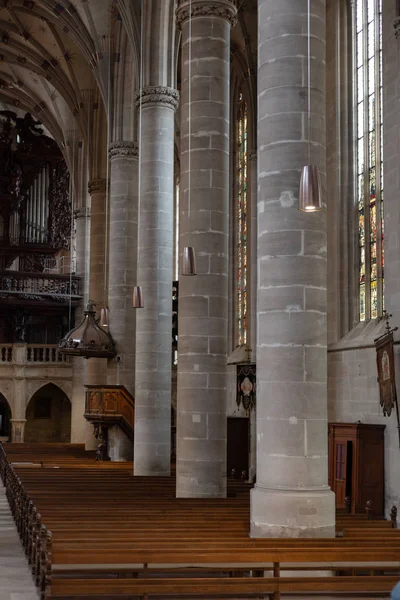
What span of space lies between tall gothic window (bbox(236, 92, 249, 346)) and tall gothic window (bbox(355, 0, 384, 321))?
8171 millimetres

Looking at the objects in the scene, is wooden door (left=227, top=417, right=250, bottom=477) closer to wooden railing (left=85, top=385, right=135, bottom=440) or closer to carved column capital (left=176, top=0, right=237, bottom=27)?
wooden railing (left=85, top=385, right=135, bottom=440)

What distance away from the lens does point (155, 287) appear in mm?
20156

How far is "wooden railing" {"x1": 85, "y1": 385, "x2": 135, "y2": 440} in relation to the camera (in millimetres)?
24172

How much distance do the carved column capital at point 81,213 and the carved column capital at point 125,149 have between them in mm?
10337

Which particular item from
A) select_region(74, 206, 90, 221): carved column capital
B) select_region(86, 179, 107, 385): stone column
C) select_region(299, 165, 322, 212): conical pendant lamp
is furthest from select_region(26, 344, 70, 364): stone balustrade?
select_region(299, 165, 322, 212): conical pendant lamp

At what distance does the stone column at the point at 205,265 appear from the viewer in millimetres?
15250

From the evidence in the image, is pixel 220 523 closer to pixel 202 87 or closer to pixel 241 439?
pixel 202 87

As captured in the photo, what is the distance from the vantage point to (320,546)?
9.17m

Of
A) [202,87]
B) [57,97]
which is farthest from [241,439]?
[57,97]

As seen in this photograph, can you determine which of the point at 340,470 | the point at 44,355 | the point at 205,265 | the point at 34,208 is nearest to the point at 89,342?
the point at 205,265

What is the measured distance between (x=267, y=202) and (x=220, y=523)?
4.00 meters

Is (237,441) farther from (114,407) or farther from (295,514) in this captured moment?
(295,514)

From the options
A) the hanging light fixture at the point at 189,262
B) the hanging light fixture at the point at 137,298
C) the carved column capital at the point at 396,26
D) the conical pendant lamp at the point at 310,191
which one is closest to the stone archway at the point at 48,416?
the hanging light fixture at the point at 137,298

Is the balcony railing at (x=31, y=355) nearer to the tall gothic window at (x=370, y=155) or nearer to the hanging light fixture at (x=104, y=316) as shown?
the hanging light fixture at (x=104, y=316)
